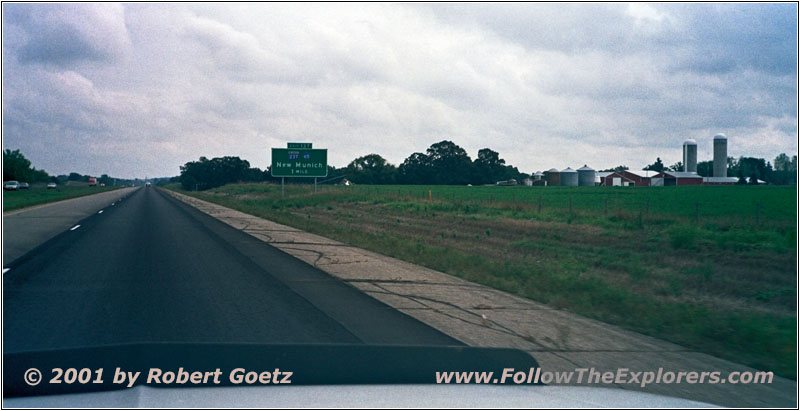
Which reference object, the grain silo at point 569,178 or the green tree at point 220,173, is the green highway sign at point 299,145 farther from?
the green tree at point 220,173

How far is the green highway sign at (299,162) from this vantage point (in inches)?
1726

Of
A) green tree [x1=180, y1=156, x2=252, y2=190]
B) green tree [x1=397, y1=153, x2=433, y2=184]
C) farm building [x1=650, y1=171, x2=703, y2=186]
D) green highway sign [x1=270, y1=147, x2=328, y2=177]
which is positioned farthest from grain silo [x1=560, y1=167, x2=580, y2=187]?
green highway sign [x1=270, y1=147, x2=328, y2=177]

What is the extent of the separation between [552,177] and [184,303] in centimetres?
13049

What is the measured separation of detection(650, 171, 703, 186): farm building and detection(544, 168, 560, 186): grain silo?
18.7m

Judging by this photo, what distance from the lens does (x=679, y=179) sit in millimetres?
116000

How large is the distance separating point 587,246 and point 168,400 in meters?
17.1

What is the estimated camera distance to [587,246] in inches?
772

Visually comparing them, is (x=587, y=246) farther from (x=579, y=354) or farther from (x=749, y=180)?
(x=749, y=180)

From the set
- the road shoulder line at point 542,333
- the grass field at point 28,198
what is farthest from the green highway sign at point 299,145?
the road shoulder line at point 542,333

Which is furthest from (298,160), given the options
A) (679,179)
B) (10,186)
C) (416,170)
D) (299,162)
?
(416,170)

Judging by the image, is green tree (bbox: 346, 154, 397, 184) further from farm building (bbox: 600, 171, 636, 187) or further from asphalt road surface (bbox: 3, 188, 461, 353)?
asphalt road surface (bbox: 3, 188, 461, 353)

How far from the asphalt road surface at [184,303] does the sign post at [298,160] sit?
89.8 ft

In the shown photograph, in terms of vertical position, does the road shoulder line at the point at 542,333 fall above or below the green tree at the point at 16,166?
below

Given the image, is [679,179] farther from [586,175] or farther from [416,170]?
[416,170]
